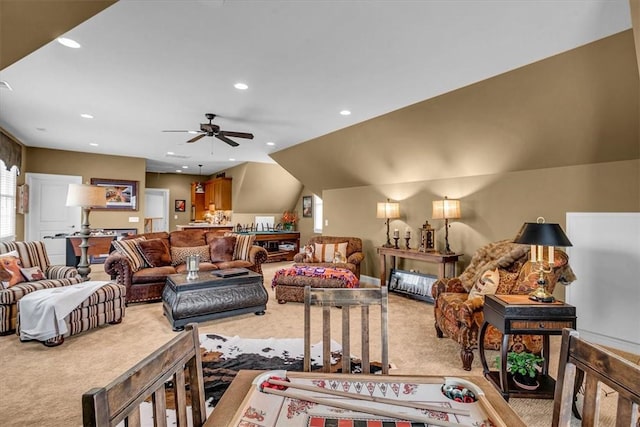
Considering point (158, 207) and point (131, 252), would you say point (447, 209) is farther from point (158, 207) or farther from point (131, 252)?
point (158, 207)

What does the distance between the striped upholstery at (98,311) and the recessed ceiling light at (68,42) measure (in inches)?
93.5

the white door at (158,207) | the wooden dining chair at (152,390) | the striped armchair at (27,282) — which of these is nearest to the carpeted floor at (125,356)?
the striped armchair at (27,282)

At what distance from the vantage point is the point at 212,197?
9727mm

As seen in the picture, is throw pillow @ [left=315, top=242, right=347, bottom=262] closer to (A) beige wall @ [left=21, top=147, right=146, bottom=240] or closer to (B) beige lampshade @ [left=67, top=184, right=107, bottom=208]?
(B) beige lampshade @ [left=67, top=184, right=107, bottom=208]

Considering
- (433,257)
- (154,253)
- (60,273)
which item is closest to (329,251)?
(433,257)

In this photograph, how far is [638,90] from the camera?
2.70 meters

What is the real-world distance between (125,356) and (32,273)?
1.86 metres

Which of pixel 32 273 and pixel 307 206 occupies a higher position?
pixel 307 206

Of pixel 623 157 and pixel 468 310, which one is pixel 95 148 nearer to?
pixel 468 310

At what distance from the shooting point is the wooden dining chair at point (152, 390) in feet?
2.24

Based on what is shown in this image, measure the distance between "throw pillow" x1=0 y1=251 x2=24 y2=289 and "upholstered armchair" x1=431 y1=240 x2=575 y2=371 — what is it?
172 inches

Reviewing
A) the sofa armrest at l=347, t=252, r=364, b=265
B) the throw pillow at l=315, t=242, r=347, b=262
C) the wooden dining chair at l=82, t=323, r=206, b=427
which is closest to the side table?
the wooden dining chair at l=82, t=323, r=206, b=427

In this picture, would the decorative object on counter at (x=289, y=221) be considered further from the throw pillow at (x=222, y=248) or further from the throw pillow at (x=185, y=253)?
the throw pillow at (x=185, y=253)

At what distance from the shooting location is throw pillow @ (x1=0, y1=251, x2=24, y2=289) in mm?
3476
